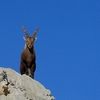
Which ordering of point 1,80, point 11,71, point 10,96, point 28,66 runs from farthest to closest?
1. point 28,66
2. point 11,71
3. point 1,80
4. point 10,96

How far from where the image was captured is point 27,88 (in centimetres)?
1589

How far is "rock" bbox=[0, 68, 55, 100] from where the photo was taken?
46.6 ft

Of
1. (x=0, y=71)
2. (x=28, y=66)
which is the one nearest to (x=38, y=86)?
(x=0, y=71)

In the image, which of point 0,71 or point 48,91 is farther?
point 48,91

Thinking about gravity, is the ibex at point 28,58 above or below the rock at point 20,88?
above

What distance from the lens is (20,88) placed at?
15.4 meters

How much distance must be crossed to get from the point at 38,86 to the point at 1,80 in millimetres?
2272

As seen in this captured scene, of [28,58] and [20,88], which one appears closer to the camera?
[20,88]

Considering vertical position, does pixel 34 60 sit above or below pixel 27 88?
above

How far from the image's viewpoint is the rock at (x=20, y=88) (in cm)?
→ 1421

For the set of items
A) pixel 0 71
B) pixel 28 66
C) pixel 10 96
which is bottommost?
pixel 10 96

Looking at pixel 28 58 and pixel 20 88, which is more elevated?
pixel 28 58

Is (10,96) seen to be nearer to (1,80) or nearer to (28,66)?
(1,80)

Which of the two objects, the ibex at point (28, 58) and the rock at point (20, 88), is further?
the ibex at point (28, 58)
